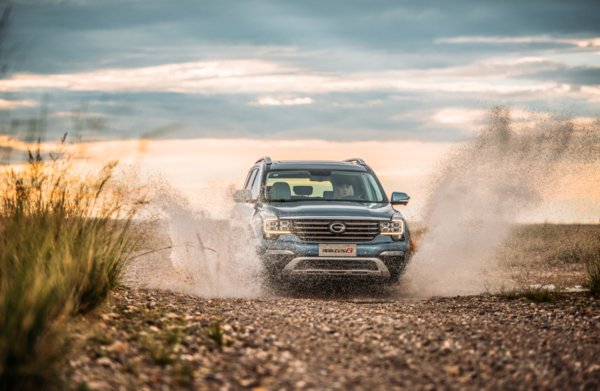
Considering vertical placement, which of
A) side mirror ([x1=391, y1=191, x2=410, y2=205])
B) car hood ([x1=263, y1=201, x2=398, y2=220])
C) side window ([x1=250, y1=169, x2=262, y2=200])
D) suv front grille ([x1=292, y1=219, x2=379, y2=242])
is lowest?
suv front grille ([x1=292, y1=219, x2=379, y2=242])

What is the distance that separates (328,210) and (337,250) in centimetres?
70

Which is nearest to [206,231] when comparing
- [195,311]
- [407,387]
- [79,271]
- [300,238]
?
[300,238]

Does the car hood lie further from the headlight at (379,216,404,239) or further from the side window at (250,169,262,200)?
the side window at (250,169,262,200)

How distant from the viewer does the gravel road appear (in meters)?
6.71

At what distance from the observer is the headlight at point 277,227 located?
1257cm

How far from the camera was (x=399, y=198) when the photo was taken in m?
13.8

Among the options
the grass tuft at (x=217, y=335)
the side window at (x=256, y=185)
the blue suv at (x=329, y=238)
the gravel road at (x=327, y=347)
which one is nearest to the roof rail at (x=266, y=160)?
the side window at (x=256, y=185)

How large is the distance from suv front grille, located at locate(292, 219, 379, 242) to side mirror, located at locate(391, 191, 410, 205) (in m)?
1.33

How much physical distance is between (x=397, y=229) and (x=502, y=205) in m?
10.0

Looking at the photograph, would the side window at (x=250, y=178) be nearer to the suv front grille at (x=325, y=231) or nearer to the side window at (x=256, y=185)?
the side window at (x=256, y=185)

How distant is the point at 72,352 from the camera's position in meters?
6.71

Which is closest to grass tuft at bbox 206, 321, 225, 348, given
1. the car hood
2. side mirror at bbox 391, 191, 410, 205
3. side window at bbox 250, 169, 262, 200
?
the car hood

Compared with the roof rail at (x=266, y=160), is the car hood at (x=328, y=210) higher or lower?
lower

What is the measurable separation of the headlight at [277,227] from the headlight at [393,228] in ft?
4.59
